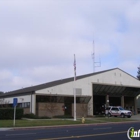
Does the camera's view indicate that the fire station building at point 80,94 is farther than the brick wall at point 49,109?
Yes

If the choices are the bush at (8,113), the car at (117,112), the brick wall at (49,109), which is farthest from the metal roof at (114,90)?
the bush at (8,113)

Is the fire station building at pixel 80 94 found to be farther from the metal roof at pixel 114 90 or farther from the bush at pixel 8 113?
the bush at pixel 8 113

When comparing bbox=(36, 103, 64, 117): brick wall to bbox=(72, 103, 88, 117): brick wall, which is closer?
bbox=(36, 103, 64, 117): brick wall

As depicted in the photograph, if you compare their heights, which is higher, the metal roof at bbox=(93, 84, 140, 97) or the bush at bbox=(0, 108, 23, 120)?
the metal roof at bbox=(93, 84, 140, 97)

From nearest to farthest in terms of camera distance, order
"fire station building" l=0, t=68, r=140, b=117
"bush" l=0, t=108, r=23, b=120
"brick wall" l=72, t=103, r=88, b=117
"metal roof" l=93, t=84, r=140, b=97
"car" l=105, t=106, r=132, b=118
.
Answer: "bush" l=0, t=108, r=23, b=120 → "fire station building" l=0, t=68, r=140, b=117 → "car" l=105, t=106, r=132, b=118 → "brick wall" l=72, t=103, r=88, b=117 → "metal roof" l=93, t=84, r=140, b=97

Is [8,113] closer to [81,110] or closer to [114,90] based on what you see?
[81,110]

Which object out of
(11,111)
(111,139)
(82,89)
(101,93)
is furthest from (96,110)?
(111,139)

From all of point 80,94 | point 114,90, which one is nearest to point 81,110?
point 80,94

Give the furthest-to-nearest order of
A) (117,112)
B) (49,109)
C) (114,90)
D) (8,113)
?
1. (114,90)
2. (117,112)
3. (49,109)
4. (8,113)

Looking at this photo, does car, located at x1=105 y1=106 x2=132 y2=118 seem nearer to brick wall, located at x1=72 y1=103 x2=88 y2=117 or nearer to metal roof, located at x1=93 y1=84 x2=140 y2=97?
brick wall, located at x1=72 y1=103 x2=88 y2=117

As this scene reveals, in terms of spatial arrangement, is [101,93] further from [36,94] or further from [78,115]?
[36,94]

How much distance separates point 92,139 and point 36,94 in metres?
31.9

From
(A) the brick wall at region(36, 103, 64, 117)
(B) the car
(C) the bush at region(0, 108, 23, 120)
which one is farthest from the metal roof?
(C) the bush at region(0, 108, 23, 120)

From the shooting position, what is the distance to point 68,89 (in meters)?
49.2
